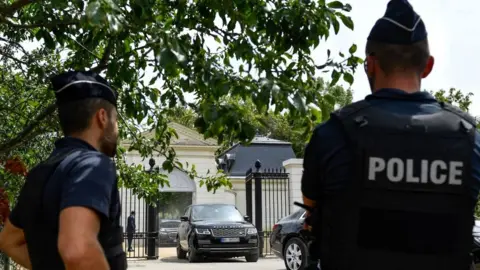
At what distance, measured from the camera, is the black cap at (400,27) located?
2445 mm

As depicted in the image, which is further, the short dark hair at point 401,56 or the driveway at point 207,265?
the driveway at point 207,265

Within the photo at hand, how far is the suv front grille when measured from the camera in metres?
17.2

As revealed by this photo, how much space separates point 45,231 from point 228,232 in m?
15.0

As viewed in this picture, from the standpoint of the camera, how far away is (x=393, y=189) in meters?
2.29

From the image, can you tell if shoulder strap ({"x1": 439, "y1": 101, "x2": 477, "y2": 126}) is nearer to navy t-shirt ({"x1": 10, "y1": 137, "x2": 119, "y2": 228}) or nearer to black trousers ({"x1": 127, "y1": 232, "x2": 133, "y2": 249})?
navy t-shirt ({"x1": 10, "y1": 137, "x2": 119, "y2": 228})

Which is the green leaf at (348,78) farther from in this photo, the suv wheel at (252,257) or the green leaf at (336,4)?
the suv wheel at (252,257)

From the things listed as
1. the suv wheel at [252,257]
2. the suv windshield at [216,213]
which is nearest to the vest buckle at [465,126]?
the suv wheel at [252,257]

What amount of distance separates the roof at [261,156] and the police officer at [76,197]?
95.7 feet

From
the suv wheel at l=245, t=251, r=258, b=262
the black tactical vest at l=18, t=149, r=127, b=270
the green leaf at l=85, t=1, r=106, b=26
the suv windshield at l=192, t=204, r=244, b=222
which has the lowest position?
the suv wheel at l=245, t=251, r=258, b=262

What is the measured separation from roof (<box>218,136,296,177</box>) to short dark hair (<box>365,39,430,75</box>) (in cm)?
2928

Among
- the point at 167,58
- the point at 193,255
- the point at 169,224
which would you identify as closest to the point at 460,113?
the point at 167,58

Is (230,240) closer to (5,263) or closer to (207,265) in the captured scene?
(207,265)

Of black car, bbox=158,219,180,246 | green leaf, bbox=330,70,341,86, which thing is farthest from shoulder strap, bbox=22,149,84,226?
black car, bbox=158,219,180,246

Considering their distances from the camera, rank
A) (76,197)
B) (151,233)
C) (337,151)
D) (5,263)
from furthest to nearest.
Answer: (151,233), (5,263), (337,151), (76,197)
